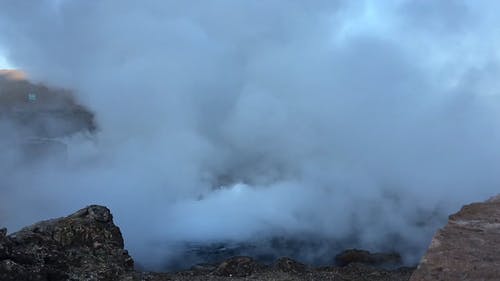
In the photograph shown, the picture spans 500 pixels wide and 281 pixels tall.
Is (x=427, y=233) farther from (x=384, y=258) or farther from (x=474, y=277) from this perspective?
(x=474, y=277)

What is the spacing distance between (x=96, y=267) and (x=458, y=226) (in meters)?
4.57

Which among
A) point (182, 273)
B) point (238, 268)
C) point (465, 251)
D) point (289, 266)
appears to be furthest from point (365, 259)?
point (465, 251)

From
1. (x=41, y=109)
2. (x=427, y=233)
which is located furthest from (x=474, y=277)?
(x=41, y=109)

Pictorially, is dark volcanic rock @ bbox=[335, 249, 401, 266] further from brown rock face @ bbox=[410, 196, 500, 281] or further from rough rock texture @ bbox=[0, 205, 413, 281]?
brown rock face @ bbox=[410, 196, 500, 281]

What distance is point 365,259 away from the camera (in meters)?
12.2

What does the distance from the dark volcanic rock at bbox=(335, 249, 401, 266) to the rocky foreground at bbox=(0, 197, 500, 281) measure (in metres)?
1.13

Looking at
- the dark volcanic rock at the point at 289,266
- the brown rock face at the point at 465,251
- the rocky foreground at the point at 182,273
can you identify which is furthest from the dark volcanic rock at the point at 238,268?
the brown rock face at the point at 465,251

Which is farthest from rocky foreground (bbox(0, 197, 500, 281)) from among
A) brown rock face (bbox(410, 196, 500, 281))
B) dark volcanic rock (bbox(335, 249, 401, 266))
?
dark volcanic rock (bbox(335, 249, 401, 266))

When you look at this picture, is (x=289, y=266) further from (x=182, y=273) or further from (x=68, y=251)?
(x=68, y=251)

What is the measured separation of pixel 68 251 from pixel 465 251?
5107mm

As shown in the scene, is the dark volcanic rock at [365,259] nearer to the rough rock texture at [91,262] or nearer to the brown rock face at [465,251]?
the rough rock texture at [91,262]

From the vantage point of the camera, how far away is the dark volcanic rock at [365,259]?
1217 centimetres

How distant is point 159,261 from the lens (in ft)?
40.5

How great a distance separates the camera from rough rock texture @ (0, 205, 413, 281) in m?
6.00
